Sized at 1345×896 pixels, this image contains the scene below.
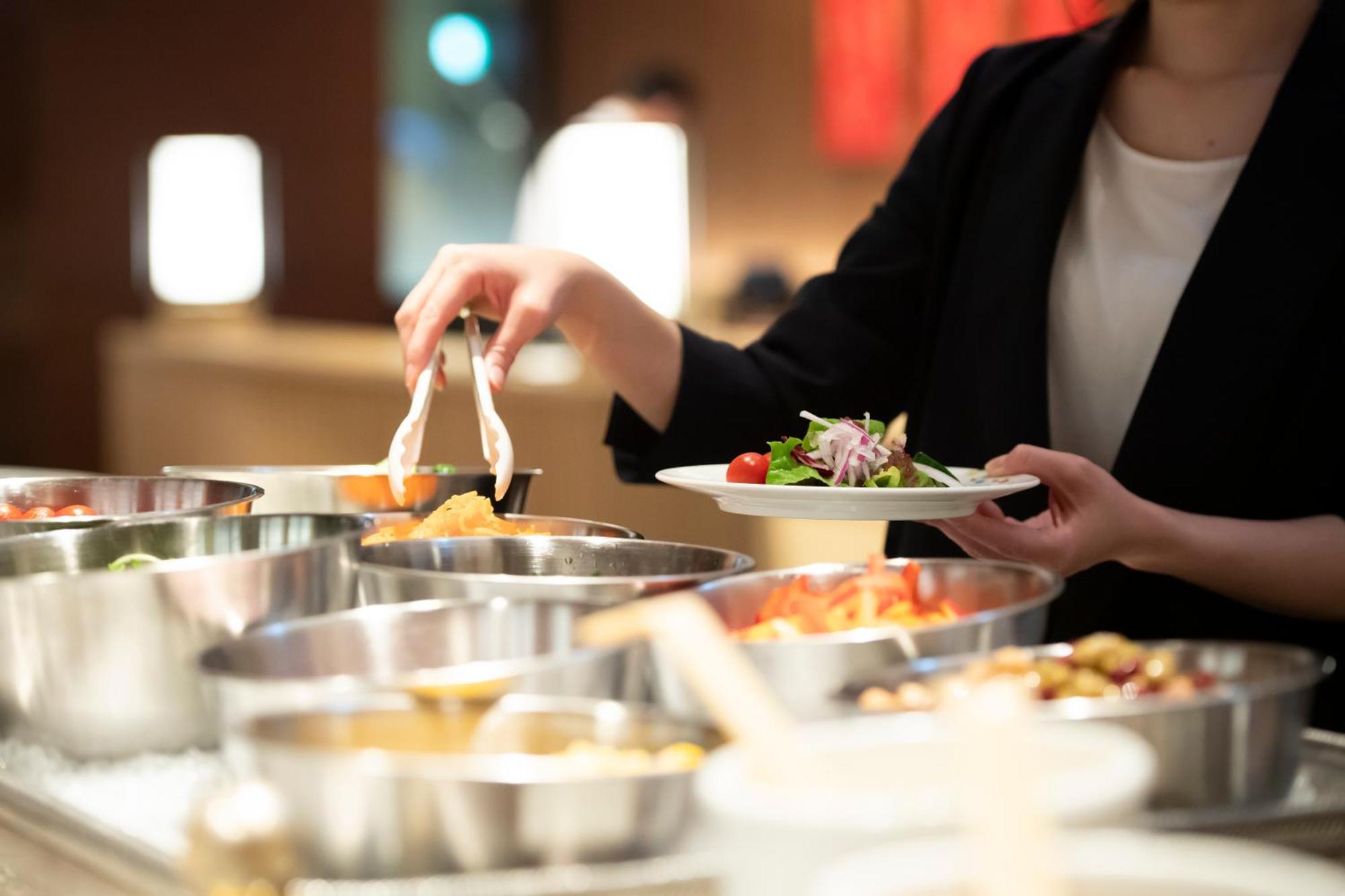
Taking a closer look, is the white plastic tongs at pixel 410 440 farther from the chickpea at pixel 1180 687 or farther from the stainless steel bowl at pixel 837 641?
the chickpea at pixel 1180 687

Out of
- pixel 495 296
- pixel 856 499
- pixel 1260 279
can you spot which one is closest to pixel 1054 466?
pixel 856 499

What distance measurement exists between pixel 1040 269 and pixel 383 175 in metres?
7.55

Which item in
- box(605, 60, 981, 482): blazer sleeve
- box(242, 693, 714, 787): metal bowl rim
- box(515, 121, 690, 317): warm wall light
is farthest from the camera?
box(515, 121, 690, 317): warm wall light

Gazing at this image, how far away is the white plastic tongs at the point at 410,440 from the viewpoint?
150cm

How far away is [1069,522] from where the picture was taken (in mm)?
1423

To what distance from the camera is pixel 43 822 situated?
39.6 inches

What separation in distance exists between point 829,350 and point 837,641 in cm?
115

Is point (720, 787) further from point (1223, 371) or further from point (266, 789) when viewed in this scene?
point (1223, 371)

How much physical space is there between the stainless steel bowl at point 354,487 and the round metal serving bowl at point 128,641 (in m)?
0.44

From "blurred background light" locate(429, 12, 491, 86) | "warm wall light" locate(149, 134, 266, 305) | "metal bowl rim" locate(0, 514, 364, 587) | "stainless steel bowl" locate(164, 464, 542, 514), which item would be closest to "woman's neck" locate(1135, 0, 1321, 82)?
"stainless steel bowl" locate(164, 464, 542, 514)

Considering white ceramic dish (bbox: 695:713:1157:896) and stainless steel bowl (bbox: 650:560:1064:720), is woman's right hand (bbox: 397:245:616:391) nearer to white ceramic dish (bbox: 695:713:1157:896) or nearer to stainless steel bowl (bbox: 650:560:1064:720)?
stainless steel bowl (bbox: 650:560:1064:720)

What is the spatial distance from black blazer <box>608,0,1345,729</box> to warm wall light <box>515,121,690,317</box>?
505 cm

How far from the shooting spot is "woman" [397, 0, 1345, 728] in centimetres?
156

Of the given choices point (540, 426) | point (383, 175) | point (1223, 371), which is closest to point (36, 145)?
point (383, 175)
